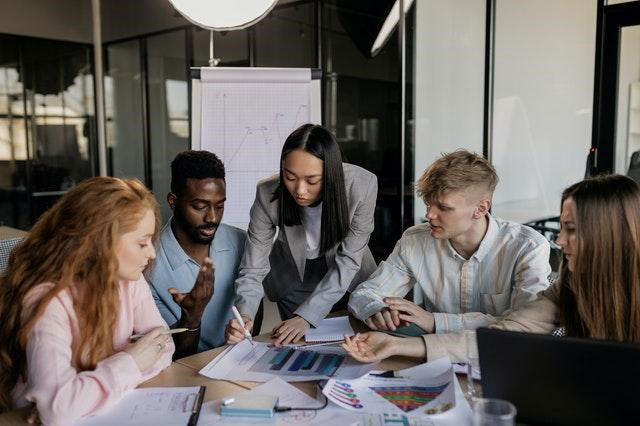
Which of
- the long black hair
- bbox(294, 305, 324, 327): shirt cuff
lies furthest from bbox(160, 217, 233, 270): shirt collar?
bbox(294, 305, 324, 327): shirt cuff

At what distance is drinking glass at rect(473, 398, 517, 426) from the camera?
1010 mm

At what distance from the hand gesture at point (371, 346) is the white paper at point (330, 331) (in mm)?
210

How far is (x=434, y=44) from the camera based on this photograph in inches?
164

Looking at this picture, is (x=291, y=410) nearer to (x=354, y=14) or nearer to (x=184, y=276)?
(x=184, y=276)

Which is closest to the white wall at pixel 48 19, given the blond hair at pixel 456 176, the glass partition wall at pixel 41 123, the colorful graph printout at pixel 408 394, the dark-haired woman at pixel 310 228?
the glass partition wall at pixel 41 123

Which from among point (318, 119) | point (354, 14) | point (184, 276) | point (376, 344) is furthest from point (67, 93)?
point (376, 344)

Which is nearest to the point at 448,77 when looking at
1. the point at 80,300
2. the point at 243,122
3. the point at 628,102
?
the point at 628,102

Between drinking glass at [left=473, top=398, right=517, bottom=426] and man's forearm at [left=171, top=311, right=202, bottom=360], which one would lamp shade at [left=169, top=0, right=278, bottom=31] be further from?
drinking glass at [left=473, top=398, right=517, bottom=426]

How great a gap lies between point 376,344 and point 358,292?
0.45m

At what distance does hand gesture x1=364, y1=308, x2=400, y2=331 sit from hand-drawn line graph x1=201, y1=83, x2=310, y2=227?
3.97ft

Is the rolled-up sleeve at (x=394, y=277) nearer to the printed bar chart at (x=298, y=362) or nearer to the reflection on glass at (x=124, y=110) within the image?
the printed bar chart at (x=298, y=362)

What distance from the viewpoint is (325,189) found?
2.00 m

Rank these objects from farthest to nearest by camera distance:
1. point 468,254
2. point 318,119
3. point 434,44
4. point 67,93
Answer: point 67,93 → point 434,44 → point 318,119 → point 468,254

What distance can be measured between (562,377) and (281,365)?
72 cm
